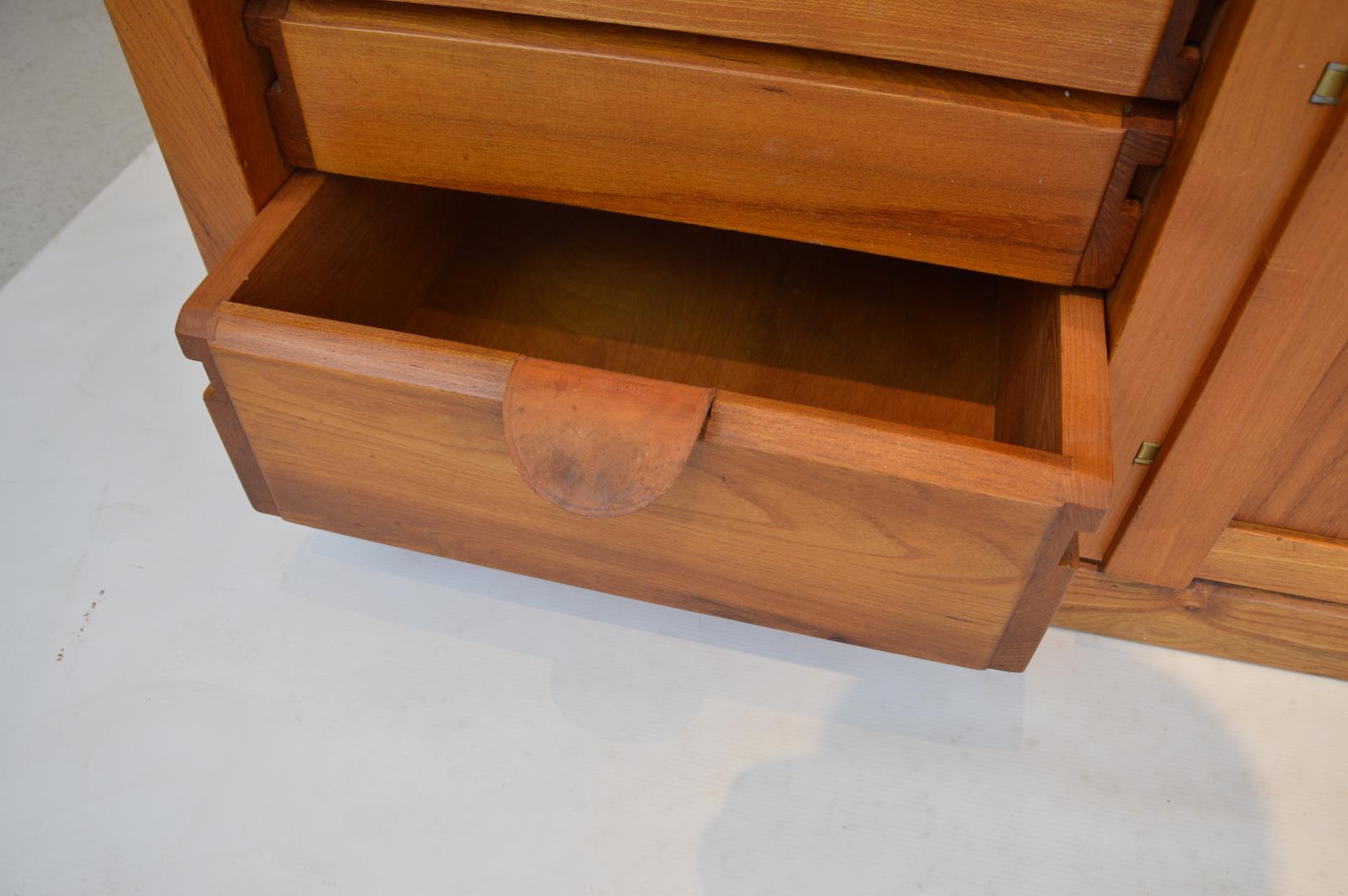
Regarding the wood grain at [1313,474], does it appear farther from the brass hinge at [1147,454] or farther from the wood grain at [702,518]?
the wood grain at [702,518]

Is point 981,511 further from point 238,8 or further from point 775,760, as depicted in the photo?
point 238,8

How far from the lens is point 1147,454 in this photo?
1.71ft

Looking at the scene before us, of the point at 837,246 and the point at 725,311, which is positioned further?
the point at 725,311

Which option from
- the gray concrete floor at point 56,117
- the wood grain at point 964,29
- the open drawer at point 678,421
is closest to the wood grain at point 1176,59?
the wood grain at point 964,29

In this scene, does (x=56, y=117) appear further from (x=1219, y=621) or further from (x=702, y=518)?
(x=1219, y=621)

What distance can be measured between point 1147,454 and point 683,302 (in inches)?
11.5

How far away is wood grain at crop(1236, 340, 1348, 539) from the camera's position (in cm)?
48

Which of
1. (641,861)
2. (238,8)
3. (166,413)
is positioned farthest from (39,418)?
(641,861)

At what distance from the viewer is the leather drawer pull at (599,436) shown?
410mm

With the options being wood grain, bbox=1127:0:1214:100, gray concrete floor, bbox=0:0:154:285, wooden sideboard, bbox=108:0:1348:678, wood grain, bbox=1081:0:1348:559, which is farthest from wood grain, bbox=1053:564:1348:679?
gray concrete floor, bbox=0:0:154:285

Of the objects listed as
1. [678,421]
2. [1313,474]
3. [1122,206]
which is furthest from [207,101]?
[1313,474]

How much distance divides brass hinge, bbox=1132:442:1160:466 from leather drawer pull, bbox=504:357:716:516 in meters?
0.24

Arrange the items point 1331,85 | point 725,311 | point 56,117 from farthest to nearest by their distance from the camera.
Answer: point 56,117 < point 725,311 < point 1331,85

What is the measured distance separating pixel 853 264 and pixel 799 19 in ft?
0.92
